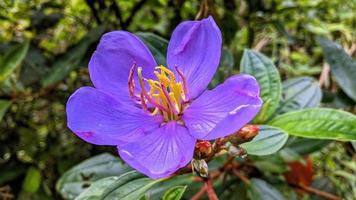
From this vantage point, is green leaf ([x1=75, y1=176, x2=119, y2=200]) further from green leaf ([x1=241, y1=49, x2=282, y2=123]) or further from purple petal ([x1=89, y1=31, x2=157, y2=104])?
green leaf ([x1=241, y1=49, x2=282, y2=123])

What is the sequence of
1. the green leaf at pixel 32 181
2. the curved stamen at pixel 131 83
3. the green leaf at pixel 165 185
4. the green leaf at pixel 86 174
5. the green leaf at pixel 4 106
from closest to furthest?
1. the curved stamen at pixel 131 83
2. the green leaf at pixel 165 185
3. the green leaf at pixel 86 174
4. the green leaf at pixel 4 106
5. the green leaf at pixel 32 181

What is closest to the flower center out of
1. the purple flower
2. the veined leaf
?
the purple flower

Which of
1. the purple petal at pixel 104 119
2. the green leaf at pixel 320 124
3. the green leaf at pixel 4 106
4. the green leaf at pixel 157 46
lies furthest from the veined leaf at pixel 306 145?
the green leaf at pixel 4 106

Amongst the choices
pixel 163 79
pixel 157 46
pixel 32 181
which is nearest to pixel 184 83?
pixel 163 79

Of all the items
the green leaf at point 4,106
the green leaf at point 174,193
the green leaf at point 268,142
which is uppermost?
the green leaf at point 268,142

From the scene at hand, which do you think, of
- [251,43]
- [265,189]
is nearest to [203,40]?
[265,189]

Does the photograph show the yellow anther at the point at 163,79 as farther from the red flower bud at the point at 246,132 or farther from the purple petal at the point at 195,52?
the red flower bud at the point at 246,132

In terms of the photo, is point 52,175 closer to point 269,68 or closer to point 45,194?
point 45,194
